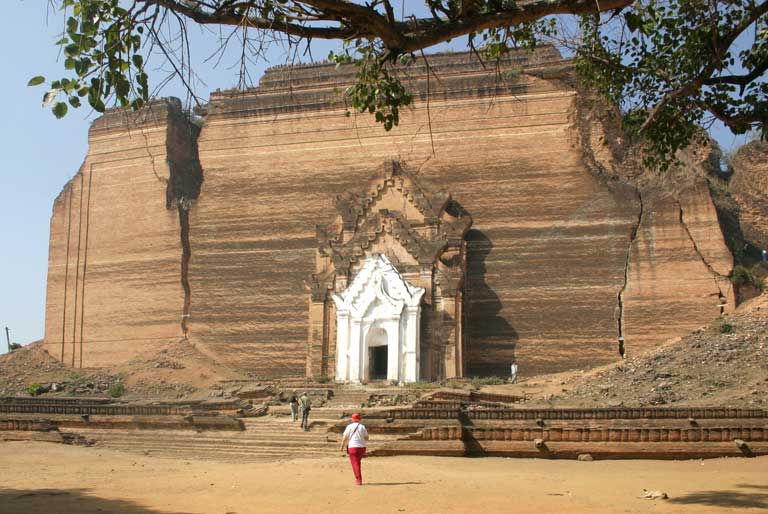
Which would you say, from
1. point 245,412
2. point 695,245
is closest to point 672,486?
point 245,412

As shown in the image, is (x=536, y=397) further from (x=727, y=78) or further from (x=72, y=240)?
(x=72, y=240)

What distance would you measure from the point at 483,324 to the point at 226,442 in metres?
13.6

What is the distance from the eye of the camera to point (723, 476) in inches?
430

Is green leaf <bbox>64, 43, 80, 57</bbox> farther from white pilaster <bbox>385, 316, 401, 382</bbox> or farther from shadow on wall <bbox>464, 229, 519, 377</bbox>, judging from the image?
shadow on wall <bbox>464, 229, 519, 377</bbox>

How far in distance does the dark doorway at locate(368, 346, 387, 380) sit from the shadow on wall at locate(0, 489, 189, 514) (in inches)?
743

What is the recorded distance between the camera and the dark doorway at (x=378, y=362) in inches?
1150

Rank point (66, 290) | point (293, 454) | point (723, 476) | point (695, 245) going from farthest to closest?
1. point (66, 290)
2. point (695, 245)
3. point (293, 454)
4. point (723, 476)

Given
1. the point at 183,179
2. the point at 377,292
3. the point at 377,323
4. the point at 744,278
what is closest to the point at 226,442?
the point at 377,323

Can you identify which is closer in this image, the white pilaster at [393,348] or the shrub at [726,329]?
the shrub at [726,329]

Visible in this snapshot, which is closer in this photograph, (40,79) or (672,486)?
(40,79)

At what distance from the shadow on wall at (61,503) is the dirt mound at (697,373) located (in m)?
13.6

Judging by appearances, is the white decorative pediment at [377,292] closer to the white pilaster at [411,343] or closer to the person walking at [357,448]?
the white pilaster at [411,343]

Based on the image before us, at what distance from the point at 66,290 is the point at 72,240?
203cm

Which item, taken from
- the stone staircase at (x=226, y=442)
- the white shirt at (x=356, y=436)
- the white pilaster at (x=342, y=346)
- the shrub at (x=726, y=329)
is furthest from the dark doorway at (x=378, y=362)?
the white shirt at (x=356, y=436)
